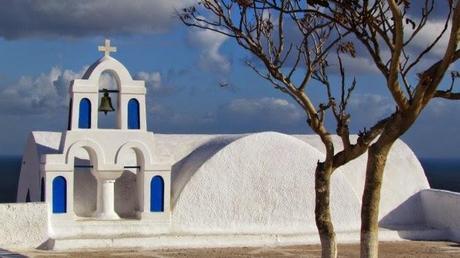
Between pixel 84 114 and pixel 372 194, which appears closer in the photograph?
pixel 372 194

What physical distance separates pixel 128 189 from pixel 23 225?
2.72 m

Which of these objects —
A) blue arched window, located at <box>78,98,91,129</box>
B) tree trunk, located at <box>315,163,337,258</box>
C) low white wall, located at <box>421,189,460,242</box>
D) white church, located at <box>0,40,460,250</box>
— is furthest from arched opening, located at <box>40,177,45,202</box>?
low white wall, located at <box>421,189,460,242</box>

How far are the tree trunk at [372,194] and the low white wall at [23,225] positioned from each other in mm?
7969

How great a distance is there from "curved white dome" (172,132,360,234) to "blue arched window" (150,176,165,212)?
363 mm

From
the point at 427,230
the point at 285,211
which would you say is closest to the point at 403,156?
the point at 427,230

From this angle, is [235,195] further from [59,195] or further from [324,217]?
[324,217]

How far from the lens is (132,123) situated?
17406 millimetres

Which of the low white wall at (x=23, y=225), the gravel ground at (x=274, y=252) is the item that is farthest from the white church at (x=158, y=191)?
the gravel ground at (x=274, y=252)

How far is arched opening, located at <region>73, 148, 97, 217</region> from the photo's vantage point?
57.1ft

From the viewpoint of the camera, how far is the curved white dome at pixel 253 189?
690 inches

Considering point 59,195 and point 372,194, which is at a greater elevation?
point 59,195

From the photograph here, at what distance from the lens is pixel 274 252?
52.8ft

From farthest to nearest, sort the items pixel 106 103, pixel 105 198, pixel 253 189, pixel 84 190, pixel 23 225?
pixel 253 189 < pixel 84 190 < pixel 106 103 < pixel 105 198 < pixel 23 225

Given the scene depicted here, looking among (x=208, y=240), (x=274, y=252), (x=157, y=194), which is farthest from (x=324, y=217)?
(x=157, y=194)
